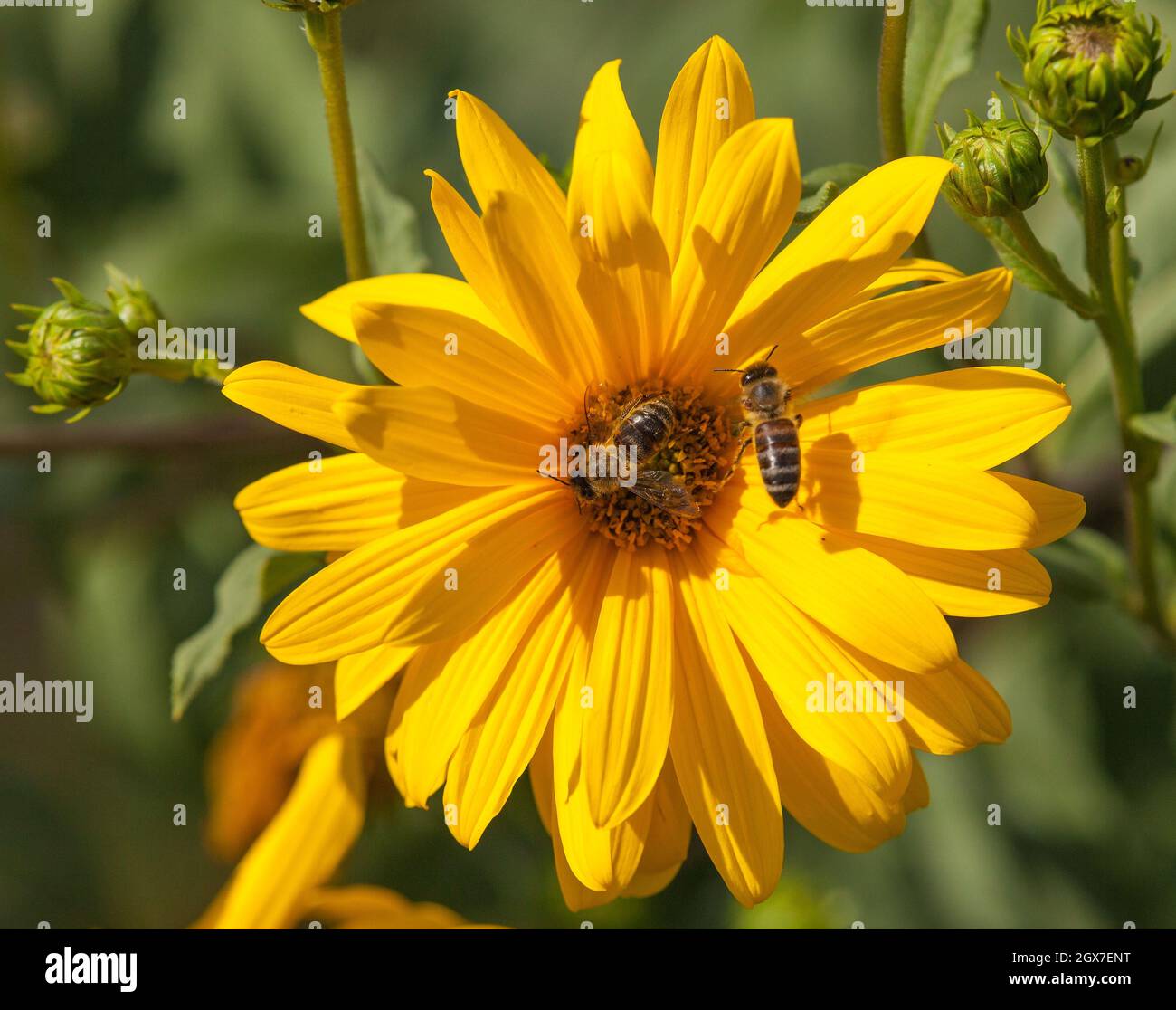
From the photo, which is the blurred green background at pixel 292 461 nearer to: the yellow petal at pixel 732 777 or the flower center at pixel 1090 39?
the yellow petal at pixel 732 777

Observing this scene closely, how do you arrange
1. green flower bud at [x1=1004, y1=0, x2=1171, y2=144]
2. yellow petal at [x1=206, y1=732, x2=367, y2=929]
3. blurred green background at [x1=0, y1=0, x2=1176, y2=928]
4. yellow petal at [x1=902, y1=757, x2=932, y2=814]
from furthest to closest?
blurred green background at [x1=0, y1=0, x2=1176, y2=928] < yellow petal at [x1=206, y1=732, x2=367, y2=929] < yellow petal at [x1=902, y1=757, x2=932, y2=814] < green flower bud at [x1=1004, y1=0, x2=1171, y2=144]

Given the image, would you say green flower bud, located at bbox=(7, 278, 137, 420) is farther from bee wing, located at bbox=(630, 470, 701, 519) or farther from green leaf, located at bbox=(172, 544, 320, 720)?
bee wing, located at bbox=(630, 470, 701, 519)

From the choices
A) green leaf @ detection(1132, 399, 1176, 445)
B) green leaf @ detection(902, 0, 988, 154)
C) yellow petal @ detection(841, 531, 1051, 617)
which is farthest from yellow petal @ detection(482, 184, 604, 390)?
green leaf @ detection(1132, 399, 1176, 445)

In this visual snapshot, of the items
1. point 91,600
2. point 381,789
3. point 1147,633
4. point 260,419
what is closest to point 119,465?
point 91,600

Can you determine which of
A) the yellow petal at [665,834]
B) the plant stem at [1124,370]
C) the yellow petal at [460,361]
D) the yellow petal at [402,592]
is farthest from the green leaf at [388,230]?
the plant stem at [1124,370]

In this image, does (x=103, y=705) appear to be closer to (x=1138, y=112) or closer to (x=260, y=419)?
(x=260, y=419)

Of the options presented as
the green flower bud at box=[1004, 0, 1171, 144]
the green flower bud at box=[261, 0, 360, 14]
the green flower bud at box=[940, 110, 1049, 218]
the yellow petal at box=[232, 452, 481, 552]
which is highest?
the green flower bud at box=[261, 0, 360, 14]

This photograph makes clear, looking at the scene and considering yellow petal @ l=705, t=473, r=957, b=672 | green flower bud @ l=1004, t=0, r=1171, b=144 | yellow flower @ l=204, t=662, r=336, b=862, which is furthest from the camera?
yellow flower @ l=204, t=662, r=336, b=862

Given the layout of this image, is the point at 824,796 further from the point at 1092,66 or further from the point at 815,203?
the point at 1092,66
